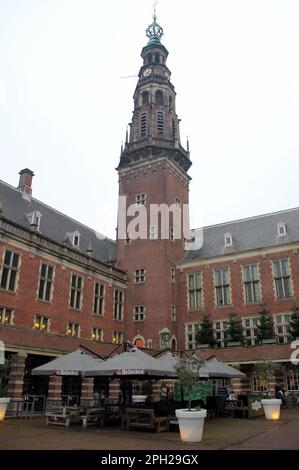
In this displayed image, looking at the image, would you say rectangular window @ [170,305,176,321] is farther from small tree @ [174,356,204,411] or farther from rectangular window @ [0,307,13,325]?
small tree @ [174,356,204,411]

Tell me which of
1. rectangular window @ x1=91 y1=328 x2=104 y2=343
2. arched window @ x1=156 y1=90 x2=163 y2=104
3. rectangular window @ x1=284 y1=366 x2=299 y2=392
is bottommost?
rectangular window @ x1=284 y1=366 x2=299 y2=392

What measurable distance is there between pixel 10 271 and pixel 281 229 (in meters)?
23.9

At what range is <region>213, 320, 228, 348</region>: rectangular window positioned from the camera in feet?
112

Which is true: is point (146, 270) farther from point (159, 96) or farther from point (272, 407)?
point (159, 96)

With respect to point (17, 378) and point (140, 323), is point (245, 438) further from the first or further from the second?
point (140, 323)

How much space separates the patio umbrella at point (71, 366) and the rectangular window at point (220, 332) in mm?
18711

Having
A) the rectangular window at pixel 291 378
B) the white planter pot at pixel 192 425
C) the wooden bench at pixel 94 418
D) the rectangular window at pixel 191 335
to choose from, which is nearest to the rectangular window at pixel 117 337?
the rectangular window at pixel 191 335

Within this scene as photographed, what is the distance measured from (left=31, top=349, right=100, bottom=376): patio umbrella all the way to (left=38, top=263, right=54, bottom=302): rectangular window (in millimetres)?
9710

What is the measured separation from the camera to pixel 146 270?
37062mm

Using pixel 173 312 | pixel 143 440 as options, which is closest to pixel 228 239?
pixel 173 312

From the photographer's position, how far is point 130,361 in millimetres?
14828

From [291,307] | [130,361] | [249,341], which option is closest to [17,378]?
[130,361]

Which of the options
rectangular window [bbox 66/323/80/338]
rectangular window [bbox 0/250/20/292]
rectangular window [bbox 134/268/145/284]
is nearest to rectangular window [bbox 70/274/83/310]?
rectangular window [bbox 66/323/80/338]
